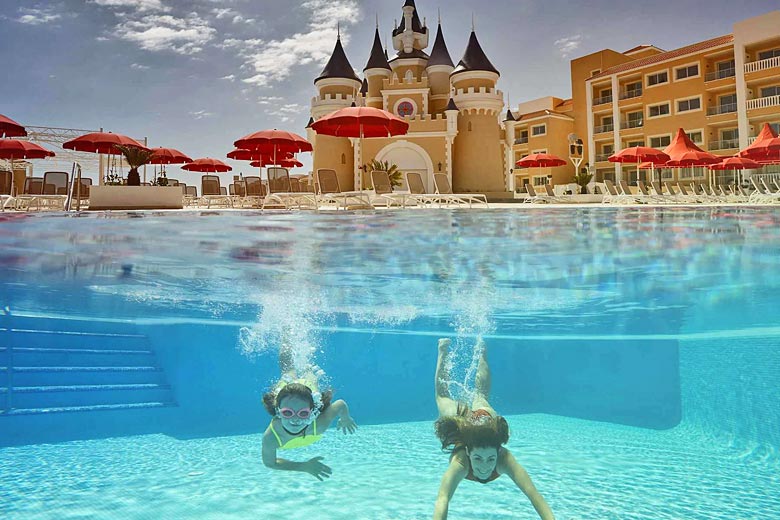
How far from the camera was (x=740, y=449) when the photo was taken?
35.5ft

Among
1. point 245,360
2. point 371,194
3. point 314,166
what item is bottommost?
point 245,360

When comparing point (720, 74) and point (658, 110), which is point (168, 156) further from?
point (720, 74)

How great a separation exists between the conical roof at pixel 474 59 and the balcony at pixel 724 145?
17945mm

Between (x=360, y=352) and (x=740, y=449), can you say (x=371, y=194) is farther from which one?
(x=740, y=449)

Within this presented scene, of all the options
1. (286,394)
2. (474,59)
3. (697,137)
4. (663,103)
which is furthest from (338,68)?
(286,394)

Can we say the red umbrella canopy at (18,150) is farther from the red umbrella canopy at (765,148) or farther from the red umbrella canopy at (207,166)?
the red umbrella canopy at (765,148)

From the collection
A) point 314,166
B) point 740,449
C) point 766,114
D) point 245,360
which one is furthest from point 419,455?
point 766,114

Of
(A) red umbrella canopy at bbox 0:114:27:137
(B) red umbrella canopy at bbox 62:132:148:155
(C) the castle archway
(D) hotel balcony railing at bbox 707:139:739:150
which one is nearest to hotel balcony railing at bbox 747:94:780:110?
(D) hotel balcony railing at bbox 707:139:739:150

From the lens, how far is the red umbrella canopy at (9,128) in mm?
16594

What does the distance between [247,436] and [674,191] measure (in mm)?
25010

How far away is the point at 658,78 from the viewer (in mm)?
43719

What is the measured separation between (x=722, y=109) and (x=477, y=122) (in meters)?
19.1

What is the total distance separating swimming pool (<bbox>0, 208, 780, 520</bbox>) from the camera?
7238 mm

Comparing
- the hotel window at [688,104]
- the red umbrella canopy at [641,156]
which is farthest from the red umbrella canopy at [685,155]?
the hotel window at [688,104]
